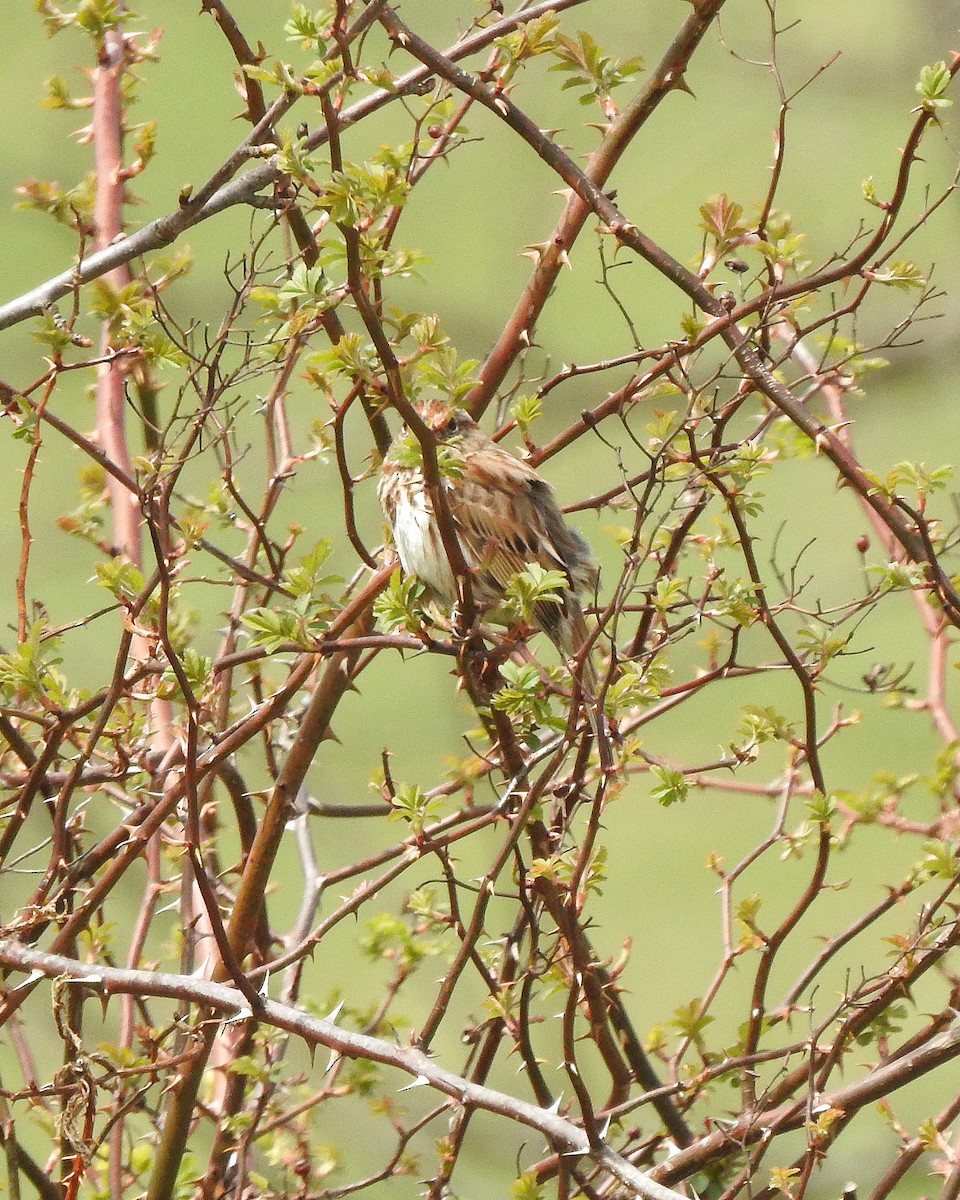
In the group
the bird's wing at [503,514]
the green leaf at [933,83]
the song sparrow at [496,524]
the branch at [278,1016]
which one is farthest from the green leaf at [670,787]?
the bird's wing at [503,514]

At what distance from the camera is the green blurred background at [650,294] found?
26.2ft

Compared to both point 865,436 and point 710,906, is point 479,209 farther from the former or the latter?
point 710,906

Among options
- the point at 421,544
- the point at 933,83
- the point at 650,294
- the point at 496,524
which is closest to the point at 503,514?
the point at 496,524

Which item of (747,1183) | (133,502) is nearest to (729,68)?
(133,502)

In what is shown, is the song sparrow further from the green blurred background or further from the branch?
the green blurred background

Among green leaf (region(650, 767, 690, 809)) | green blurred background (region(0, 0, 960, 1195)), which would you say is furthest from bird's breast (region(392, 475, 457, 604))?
green blurred background (region(0, 0, 960, 1195))

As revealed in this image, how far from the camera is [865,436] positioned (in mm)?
9914

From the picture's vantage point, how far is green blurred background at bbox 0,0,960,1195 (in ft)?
26.2

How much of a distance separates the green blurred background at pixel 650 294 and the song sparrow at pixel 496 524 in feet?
11.0

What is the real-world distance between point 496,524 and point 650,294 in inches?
357

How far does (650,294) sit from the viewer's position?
1202cm

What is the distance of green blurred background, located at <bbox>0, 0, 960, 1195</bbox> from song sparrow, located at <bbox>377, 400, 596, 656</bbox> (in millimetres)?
3341

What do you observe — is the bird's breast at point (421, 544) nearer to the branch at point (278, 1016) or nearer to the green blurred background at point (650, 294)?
the branch at point (278, 1016)

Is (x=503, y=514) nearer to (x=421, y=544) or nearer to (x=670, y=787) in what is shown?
(x=421, y=544)
